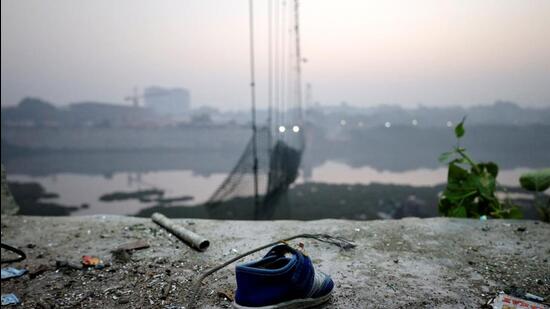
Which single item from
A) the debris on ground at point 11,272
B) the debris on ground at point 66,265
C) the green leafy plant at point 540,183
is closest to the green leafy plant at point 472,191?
the green leafy plant at point 540,183

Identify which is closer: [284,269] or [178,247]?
[284,269]

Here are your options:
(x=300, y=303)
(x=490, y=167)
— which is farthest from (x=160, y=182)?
(x=300, y=303)

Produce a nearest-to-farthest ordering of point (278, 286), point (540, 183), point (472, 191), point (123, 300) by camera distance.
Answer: point (278, 286) → point (123, 300) → point (540, 183) → point (472, 191)

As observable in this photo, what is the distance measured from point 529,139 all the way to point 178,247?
6346cm

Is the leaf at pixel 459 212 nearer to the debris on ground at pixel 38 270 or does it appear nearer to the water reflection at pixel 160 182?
the debris on ground at pixel 38 270

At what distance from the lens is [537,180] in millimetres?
3311

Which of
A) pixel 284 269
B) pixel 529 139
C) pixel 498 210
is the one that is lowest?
pixel 529 139

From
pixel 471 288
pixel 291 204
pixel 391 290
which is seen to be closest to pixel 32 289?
pixel 391 290

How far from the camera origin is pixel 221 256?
2426 mm

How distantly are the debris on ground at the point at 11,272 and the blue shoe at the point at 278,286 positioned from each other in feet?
5.35

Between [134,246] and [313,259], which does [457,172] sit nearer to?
[313,259]

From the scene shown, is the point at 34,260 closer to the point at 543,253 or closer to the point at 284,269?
the point at 284,269

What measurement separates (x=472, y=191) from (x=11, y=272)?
4.09 metres

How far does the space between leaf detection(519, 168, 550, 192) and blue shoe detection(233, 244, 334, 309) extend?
9.35 feet
